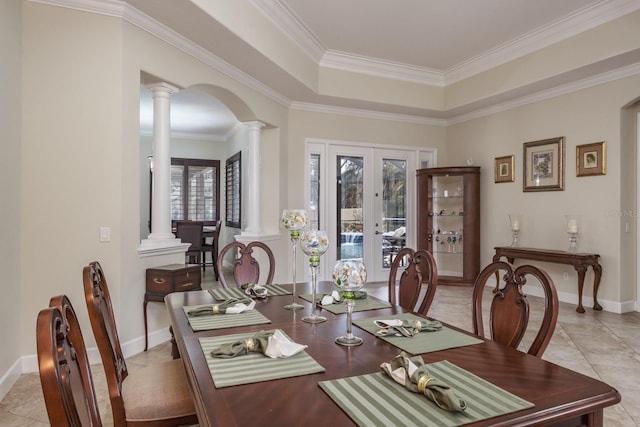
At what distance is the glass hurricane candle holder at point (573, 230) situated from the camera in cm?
489

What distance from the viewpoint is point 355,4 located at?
419 centimetres

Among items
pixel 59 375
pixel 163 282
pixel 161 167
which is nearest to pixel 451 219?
pixel 161 167

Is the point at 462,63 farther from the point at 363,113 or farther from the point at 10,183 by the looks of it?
the point at 10,183

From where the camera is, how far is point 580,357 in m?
3.30

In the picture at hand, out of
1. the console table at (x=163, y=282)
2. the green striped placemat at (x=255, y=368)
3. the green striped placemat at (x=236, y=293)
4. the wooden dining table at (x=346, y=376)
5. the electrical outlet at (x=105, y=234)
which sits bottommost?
the console table at (x=163, y=282)

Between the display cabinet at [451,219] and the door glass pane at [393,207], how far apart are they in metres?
0.29

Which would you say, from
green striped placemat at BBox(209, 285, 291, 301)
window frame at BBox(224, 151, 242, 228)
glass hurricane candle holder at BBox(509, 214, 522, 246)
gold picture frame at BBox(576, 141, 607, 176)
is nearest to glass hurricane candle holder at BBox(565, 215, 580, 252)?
gold picture frame at BBox(576, 141, 607, 176)

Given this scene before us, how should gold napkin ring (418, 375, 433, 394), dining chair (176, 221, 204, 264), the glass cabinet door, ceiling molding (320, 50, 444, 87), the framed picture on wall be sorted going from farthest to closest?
dining chair (176, 221, 204, 264), the glass cabinet door, ceiling molding (320, 50, 444, 87), the framed picture on wall, gold napkin ring (418, 375, 433, 394)

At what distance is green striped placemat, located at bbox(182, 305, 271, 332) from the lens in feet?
5.55

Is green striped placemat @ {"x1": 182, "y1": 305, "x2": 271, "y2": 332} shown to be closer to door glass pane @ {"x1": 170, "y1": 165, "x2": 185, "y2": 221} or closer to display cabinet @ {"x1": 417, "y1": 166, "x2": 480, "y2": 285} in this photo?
display cabinet @ {"x1": 417, "y1": 166, "x2": 480, "y2": 285}

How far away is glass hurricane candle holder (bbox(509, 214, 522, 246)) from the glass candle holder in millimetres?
697

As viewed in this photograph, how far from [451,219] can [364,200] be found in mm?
1467

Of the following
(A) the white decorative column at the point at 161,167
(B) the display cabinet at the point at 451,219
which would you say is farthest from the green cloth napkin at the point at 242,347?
(B) the display cabinet at the point at 451,219

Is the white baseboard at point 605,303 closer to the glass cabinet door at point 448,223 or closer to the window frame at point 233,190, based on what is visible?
the glass cabinet door at point 448,223
